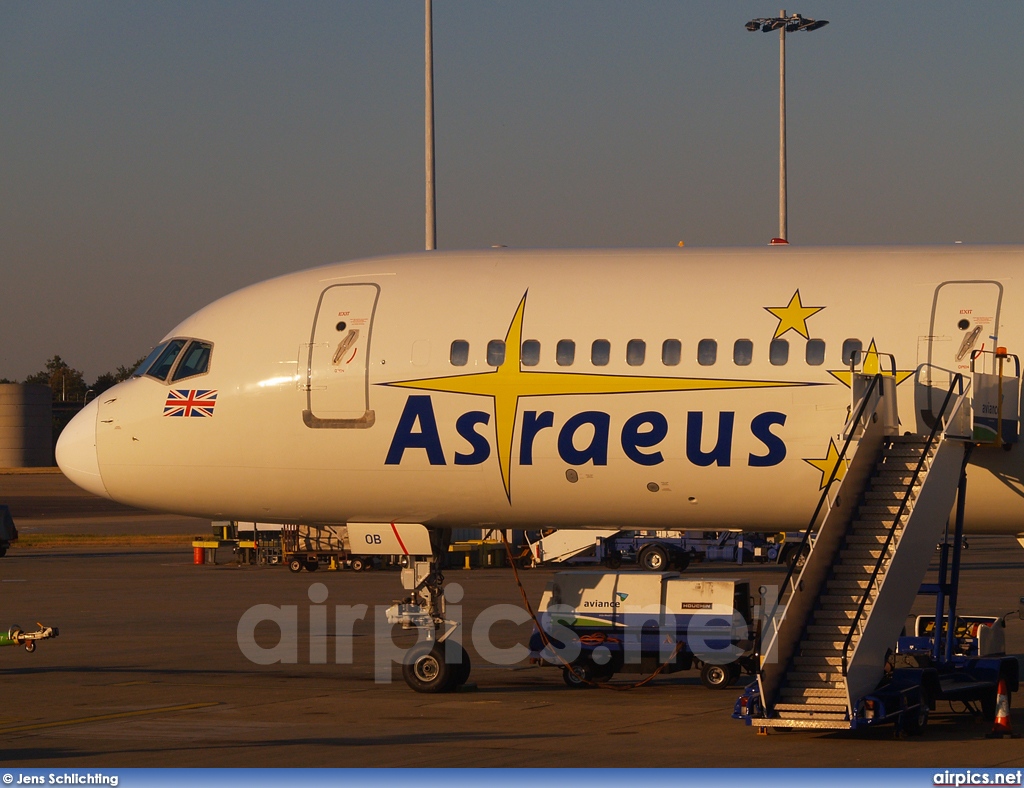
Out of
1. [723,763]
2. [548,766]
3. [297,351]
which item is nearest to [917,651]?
[723,763]

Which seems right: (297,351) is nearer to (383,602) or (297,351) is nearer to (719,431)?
(719,431)

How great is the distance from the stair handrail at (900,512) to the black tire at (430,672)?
678 cm

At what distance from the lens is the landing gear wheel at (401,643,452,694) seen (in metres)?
22.5

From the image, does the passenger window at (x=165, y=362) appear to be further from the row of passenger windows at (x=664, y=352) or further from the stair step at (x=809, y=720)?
the stair step at (x=809, y=720)

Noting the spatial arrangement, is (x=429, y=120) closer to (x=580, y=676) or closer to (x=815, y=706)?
(x=580, y=676)

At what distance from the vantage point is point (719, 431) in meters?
20.2

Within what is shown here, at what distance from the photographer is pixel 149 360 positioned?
2359cm

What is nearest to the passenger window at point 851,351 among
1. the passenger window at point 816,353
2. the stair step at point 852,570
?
the passenger window at point 816,353

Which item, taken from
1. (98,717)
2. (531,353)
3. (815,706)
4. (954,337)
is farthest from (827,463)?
(98,717)

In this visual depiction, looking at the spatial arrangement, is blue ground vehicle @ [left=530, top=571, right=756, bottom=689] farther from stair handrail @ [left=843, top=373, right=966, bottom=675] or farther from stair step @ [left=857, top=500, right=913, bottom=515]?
stair handrail @ [left=843, top=373, right=966, bottom=675]

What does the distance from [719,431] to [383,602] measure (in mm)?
20585

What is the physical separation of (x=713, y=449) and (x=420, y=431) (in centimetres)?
421

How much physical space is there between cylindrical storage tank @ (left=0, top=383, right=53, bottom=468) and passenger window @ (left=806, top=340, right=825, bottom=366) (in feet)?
422

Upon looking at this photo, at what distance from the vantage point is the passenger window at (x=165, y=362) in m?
23.2
